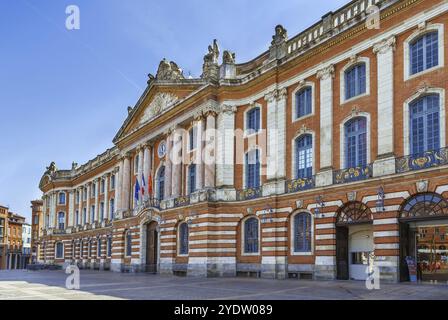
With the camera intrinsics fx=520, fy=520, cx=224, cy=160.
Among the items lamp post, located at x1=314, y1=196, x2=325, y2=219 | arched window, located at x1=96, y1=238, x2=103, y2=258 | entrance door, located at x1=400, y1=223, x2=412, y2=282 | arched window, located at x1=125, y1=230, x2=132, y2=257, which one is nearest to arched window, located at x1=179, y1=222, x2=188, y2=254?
arched window, located at x1=125, y1=230, x2=132, y2=257

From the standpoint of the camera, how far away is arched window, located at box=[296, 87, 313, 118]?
33125 millimetres

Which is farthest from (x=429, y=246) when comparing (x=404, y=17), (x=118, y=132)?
(x=118, y=132)

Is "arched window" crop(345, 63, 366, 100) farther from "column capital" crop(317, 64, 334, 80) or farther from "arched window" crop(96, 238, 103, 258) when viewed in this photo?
"arched window" crop(96, 238, 103, 258)

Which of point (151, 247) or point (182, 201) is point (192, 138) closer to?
point (182, 201)

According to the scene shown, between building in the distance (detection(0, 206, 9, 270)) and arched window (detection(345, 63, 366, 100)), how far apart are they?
294 feet

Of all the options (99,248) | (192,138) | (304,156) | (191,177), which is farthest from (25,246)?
(304,156)

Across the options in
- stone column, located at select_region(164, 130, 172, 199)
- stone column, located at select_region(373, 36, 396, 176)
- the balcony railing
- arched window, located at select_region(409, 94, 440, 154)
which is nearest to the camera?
arched window, located at select_region(409, 94, 440, 154)

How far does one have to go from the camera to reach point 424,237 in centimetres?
2550

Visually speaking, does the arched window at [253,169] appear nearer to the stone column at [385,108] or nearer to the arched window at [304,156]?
the arched window at [304,156]

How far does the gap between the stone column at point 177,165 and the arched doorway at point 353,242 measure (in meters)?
16.3

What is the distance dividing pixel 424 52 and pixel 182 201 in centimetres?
2194

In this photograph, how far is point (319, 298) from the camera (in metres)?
19.6

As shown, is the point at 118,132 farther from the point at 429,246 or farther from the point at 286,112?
the point at 429,246

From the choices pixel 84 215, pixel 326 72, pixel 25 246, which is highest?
pixel 326 72
